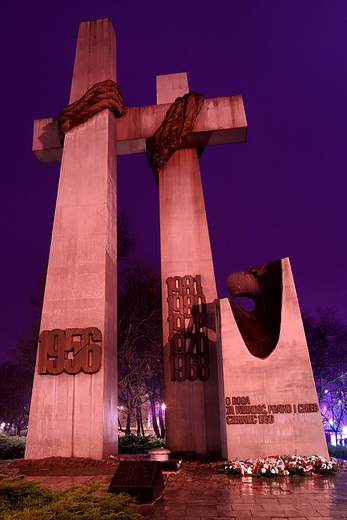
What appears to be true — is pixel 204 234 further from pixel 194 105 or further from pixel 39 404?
pixel 39 404

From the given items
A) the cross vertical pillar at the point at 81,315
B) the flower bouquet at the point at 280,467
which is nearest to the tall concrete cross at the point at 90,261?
the cross vertical pillar at the point at 81,315

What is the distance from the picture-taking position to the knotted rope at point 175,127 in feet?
52.8

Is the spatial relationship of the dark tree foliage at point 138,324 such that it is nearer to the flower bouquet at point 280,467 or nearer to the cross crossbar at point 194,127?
the cross crossbar at point 194,127

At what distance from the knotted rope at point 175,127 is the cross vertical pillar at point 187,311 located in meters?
0.74

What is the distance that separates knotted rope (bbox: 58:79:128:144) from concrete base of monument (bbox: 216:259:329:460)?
8932 millimetres

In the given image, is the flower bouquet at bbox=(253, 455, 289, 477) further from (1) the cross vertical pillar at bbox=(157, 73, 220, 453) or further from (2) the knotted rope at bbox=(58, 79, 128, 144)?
(2) the knotted rope at bbox=(58, 79, 128, 144)

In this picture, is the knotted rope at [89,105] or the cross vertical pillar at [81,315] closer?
the cross vertical pillar at [81,315]

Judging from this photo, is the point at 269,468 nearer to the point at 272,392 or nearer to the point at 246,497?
the point at 272,392

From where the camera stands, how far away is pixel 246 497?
6.53m

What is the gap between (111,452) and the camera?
39.3 feet

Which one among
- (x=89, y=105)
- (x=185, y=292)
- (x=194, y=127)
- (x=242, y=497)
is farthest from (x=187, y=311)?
(x=242, y=497)

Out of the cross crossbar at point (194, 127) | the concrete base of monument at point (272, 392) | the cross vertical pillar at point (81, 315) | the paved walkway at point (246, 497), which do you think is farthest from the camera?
the cross crossbar at point (194, 127)

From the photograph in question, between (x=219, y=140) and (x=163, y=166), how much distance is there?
2456 millimetres

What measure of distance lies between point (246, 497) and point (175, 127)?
42.0 ft
